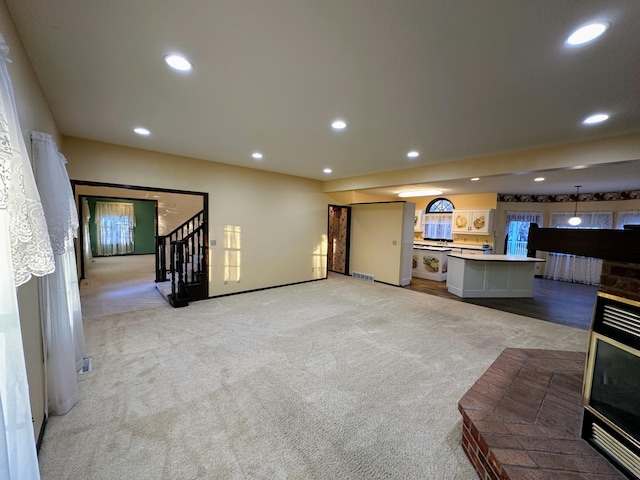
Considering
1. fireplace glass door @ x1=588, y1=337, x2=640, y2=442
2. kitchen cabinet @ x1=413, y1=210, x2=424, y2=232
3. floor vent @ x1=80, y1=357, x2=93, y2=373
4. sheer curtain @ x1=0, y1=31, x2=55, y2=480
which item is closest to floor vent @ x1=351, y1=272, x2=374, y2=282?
kitchen cabinet @ x1=413, y1=210, x2=424, y2=232

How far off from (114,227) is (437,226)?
40.6 ft

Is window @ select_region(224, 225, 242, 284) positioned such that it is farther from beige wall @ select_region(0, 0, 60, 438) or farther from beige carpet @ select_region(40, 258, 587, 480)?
beige wall @ select_region(0, 0, 60, 438)

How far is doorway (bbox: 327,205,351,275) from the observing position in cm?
784

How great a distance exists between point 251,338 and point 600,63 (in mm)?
4083

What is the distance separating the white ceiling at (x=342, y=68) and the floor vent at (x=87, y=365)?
2.68m

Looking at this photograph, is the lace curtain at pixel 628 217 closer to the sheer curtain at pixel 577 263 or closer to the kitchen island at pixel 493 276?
the sheer curtain at pixel 577 263

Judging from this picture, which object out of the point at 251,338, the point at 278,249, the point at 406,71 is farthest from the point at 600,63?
the point at 278,249

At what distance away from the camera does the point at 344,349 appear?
3172mm

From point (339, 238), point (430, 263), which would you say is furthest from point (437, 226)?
point (339, 238)

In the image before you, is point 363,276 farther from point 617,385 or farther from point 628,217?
point 628,217

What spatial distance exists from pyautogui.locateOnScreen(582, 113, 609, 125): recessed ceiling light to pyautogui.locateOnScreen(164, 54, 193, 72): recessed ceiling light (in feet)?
12.1

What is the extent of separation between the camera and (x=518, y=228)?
8.23m

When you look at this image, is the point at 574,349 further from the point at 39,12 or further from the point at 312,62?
the point at 39,12

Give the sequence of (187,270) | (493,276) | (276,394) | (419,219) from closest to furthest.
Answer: (276,394)
(187,270)
(493,276)
(419,219)
